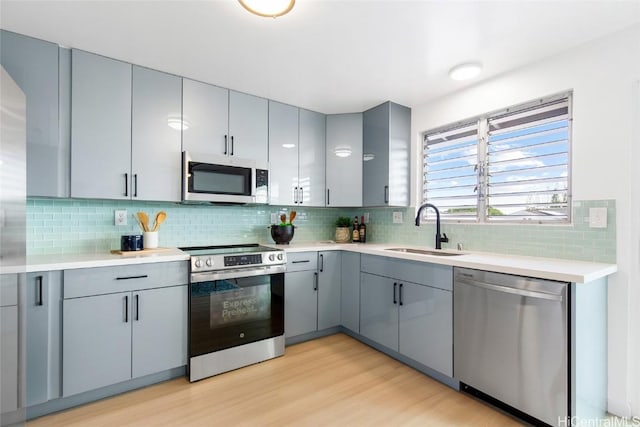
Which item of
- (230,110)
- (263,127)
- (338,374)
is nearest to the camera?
(338,374)

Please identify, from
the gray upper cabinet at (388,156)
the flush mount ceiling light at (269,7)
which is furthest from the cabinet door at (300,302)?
the flush mount ceiling light at (269,7)

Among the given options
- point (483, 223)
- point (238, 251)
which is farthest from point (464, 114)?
point (238, 251)

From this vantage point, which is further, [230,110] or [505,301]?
[230,110]

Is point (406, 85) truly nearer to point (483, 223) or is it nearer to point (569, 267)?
point (483, 223)

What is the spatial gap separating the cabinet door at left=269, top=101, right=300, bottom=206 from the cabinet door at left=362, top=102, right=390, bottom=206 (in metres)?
0.74

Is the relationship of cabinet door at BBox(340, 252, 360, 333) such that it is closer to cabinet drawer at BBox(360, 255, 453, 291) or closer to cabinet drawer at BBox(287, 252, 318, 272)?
cabinet drawer at BBox(360, 255, 453, 291)

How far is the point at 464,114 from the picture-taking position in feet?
8.39

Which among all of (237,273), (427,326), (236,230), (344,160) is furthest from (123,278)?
(344,160)

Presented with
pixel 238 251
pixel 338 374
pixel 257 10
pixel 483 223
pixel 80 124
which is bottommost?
pixel 338 374

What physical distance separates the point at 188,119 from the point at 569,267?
2.81 metres

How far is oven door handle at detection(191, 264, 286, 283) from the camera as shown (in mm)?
2152

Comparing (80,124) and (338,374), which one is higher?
(80,124)

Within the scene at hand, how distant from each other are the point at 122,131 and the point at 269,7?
1.45 metres

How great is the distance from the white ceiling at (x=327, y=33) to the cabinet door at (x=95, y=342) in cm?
166
